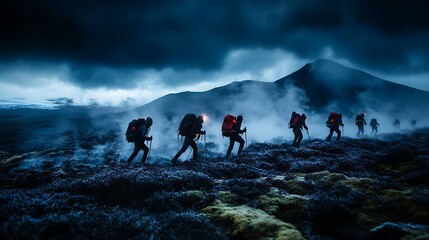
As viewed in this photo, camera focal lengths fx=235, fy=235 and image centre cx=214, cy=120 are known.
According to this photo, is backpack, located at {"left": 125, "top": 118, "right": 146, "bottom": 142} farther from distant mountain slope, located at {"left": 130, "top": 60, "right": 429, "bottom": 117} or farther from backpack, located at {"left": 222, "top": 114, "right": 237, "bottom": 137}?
distant mountain slope, located at {"left": 130, "top": 60, "right": 429, "bottom": 117}

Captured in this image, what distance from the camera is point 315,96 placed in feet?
507

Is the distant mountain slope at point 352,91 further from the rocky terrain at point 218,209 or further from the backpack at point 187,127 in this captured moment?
the rocky terrain at point 218,209

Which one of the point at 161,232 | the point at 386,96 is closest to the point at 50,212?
the point at 161,232

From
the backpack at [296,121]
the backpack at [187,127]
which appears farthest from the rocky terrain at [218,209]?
the backpack at [296,121]

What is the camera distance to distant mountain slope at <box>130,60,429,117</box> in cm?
12838

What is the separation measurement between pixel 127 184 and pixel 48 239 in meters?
3.43

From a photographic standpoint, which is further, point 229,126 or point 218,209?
point 229,126

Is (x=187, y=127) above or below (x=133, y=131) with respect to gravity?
above

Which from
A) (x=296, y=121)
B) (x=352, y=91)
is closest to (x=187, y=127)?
(x=296, y=121)

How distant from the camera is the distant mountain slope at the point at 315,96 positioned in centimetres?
12838

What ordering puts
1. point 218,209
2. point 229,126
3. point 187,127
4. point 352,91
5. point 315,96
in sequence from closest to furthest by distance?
point 218,209 → point 187,127 → point 229,126 → point 315,96 → point 352,91

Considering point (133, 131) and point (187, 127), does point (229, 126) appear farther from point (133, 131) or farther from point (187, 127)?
point (133, 131)

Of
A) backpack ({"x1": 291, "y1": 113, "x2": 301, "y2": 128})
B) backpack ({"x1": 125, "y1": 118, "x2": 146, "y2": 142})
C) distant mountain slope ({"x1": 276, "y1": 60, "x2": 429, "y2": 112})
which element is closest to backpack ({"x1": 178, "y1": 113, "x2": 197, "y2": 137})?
backpack ({"x1": 125, "y1": 118, "x2": 146, "y2": 142})

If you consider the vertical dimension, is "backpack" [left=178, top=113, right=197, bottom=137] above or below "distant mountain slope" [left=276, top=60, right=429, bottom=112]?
below
